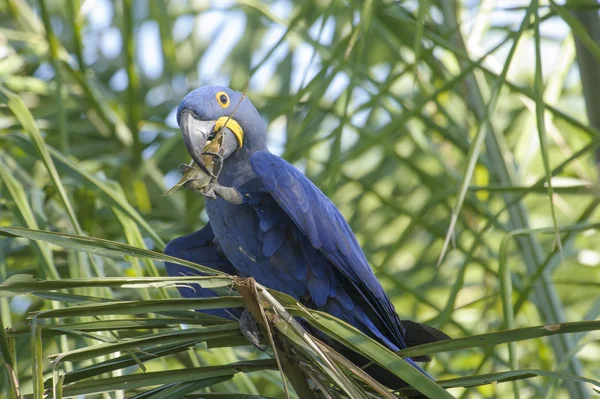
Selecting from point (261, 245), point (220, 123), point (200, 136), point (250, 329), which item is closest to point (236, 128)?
point (220, 123)

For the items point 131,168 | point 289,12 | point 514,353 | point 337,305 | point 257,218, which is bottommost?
point 514,353

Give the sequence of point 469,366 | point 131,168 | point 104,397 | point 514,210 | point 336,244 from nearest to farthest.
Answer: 1. point 104,397
2. point 336,244
3. point 514,210
4. point 131,168
5. point 469,366

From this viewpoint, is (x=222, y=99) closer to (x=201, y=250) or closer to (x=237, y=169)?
(x=237, y=169)

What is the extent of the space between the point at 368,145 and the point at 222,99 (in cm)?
42

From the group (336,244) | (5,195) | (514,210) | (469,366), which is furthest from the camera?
(469,366)

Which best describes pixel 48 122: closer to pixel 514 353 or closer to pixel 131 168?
pixel 131 168

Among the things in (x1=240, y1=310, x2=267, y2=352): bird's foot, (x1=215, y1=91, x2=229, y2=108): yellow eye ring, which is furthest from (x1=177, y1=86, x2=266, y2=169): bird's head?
(x1=240, y1=310, x2=267, y2=352): bird's foot

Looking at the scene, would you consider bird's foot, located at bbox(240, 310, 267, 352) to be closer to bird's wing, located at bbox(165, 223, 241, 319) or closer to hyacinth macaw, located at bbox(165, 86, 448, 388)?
hyacinth macaw, located at bbox(165, 86, 448, 388)

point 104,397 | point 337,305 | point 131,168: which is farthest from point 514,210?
point 104,397

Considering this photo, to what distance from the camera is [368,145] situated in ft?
6.88

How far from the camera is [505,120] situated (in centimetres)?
334

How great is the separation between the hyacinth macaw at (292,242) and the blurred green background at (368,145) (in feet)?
0.29

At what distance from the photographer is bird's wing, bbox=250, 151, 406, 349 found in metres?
1.76

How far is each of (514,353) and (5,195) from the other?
50.2 inches
